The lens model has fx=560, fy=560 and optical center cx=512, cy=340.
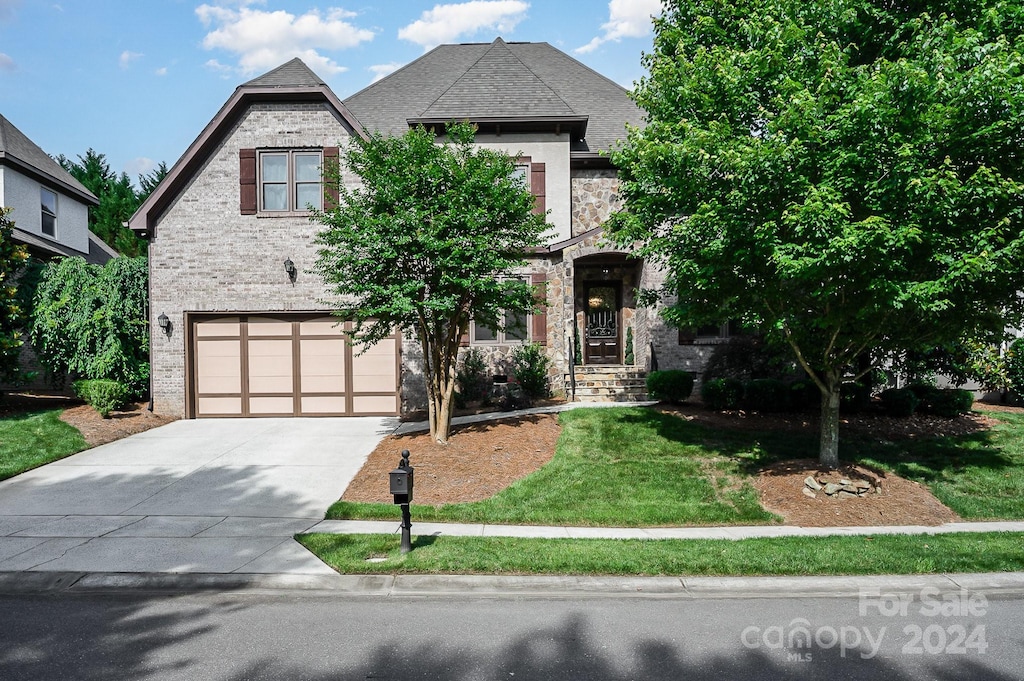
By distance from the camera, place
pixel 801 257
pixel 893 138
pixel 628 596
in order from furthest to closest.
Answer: pixel 801 257, pixel 893 138, pixel 628 596

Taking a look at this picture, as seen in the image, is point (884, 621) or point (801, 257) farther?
point (801, 257)

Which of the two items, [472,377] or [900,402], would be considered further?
[472,377]

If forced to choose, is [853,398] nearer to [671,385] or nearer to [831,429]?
[671,385]

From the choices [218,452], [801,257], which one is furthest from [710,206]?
[218,452]

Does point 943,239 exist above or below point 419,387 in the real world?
above

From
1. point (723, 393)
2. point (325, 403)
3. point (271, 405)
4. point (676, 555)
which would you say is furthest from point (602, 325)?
point (676, 555)

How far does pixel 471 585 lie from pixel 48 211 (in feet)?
73.9

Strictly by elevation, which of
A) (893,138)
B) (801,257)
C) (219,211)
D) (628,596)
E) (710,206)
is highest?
(219,211)

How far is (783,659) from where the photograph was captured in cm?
427

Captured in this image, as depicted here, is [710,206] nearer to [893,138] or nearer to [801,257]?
[801,257]

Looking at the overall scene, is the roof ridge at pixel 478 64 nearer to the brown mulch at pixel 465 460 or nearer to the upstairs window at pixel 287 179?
the upstairs window at pixel 287 179

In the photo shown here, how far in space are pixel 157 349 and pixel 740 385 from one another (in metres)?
14.1

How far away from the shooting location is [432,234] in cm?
943

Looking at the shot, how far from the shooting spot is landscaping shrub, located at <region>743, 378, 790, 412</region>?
1234 centimetres
